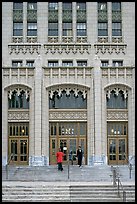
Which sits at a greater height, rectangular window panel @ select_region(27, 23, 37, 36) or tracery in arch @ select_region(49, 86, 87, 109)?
rectangular window panel @ select_region(27, 23, 37, 36)

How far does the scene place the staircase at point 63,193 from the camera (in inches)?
738

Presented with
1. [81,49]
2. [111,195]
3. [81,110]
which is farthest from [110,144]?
[111,195]

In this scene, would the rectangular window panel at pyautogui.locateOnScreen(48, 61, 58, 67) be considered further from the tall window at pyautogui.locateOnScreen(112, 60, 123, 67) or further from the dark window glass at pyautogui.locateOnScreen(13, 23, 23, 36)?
the tall window at pyautogui.locateOnScreen(112, 60, 123, 67)

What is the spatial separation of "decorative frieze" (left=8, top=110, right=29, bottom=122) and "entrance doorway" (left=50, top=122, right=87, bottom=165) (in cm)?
256

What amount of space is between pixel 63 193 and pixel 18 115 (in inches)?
655

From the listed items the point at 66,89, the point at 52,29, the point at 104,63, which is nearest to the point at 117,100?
the point at 104,63

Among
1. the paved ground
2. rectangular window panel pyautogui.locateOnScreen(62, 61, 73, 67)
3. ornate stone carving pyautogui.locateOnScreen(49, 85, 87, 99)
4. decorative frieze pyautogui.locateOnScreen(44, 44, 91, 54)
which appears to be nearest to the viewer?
the paved ground

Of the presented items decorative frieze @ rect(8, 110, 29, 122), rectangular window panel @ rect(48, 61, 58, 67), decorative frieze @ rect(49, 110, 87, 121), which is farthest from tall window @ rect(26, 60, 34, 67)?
decorative frieze @ rect(49, 110, 87, 121)

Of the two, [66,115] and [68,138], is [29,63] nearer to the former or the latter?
[66,115]

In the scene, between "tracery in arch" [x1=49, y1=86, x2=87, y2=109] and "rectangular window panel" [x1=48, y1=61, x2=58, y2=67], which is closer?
"tracery in arch" [x1=49, y1=86, x2=87, y2=109]

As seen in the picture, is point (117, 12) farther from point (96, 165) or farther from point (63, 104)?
point (96, 165)

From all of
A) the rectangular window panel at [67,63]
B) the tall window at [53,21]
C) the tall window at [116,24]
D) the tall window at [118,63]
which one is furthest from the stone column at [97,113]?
the tall window at [53,21]

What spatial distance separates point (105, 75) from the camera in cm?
3509

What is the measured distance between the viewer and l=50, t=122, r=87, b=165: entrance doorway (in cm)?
3509
